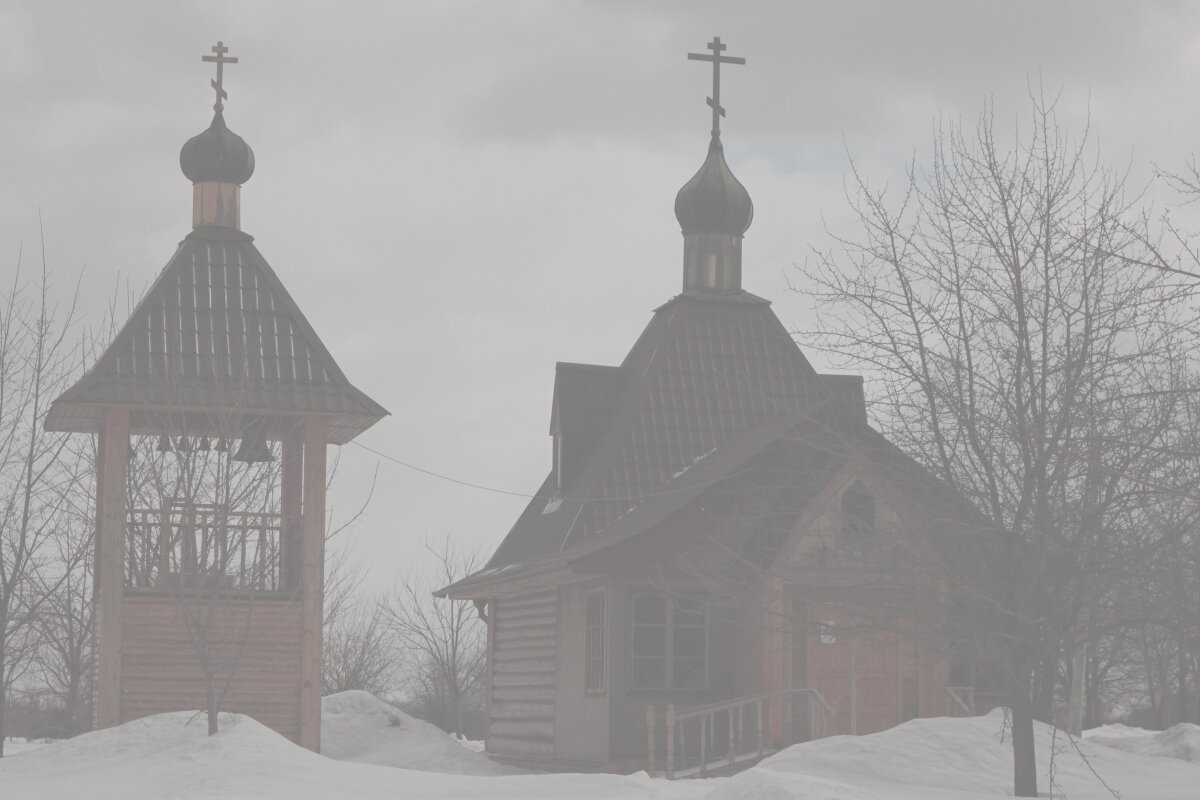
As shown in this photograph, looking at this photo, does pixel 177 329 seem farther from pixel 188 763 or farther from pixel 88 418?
pixel 188 763

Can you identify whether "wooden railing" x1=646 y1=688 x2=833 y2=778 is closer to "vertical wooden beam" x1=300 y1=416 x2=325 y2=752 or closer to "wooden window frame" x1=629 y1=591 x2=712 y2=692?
"wooden window frame" x1=629 y1=591 x2=712 y2=692

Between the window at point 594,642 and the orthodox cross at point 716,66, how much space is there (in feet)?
28.8

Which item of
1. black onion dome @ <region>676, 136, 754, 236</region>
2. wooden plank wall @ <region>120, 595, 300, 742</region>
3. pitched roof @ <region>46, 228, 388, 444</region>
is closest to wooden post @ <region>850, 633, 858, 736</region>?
pitched roof @ <region>46, 228, 388, 444</region>

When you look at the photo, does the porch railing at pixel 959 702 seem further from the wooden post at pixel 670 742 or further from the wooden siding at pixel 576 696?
the wooden siding at pixel 576 696

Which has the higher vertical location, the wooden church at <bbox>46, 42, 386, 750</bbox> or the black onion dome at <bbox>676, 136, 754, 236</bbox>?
the black onion dome at <bbox>676, 136, 754, 236</bbox>

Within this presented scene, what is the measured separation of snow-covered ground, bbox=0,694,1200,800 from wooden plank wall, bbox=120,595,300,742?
1228mm

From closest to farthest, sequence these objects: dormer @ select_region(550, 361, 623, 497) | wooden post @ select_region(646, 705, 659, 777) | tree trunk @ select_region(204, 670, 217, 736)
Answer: tree trunk @ select_region(204, 670, 217, 736)
wooden post @ select_region(646, 705, 659, 777)
dormer @ select_region(550, 361, 623, 497)

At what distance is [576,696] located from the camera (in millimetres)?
22391

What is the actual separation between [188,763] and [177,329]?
18.3ft

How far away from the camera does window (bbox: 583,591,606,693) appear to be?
21641 mm

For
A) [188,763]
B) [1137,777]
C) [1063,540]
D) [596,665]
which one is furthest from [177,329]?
[1137,777]

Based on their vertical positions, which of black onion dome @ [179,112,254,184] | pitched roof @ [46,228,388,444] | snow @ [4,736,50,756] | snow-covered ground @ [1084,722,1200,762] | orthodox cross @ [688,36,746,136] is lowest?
snow @ [4,736,50,756]

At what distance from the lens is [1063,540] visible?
1358 centimetres

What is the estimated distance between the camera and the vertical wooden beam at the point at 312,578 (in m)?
17.1
